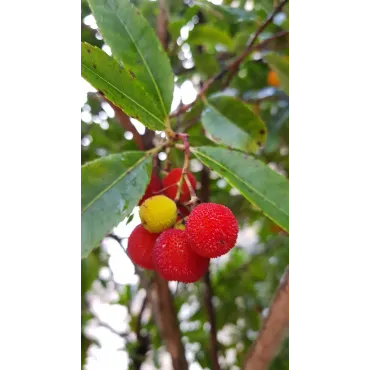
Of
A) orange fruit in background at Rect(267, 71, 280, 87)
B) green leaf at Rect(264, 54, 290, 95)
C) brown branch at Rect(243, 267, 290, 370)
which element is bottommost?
brown branch at Rect(243, 267, 290, 370)

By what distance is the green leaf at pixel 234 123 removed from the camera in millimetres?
637

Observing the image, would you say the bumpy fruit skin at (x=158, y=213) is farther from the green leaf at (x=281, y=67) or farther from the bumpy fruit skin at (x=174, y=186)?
the green leaf at (x=281, y=67)

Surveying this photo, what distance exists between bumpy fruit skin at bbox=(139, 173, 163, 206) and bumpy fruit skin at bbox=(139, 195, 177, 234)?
3cm

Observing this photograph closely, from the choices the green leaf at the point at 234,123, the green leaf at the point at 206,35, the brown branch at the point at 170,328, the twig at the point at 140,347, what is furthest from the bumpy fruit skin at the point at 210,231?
the twig at the point at 140,347

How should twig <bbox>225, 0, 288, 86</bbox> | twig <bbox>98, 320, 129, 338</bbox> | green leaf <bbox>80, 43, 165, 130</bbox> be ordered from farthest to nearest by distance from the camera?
twig <bbox>98, 320, 129, 338</bbox> → twig <bbox>225, 0, 288, 86</bbox> → green leaf <bbox>80, 43, 165, 130</bbox>

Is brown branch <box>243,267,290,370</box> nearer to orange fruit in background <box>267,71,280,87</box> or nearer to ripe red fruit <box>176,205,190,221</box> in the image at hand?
ripe red fruit <box>176,205,190,221</box>

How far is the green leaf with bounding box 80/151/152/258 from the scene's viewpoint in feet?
1.37

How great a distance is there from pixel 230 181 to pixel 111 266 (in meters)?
0.53

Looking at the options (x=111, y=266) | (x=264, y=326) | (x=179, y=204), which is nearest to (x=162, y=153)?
(x=179, y=204)

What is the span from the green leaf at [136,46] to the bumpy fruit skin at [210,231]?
13 centimetres

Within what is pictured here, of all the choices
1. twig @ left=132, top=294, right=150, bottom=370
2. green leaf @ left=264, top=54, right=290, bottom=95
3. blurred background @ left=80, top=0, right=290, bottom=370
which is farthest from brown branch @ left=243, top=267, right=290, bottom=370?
twig @ left=132, top=294, right=150, bottom=370

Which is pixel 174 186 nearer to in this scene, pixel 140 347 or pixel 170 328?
pixel 170 328

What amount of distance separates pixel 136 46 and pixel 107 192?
0.17 m
